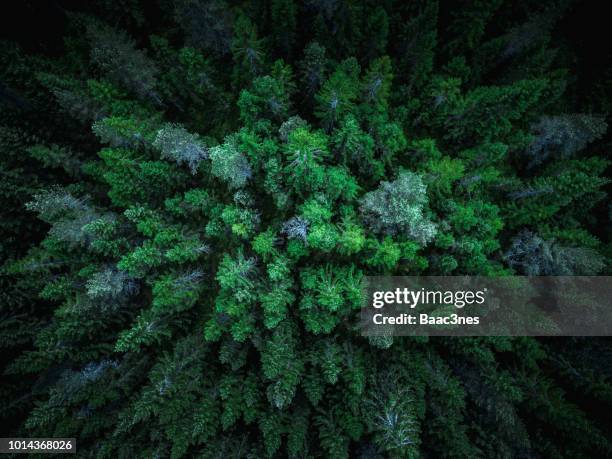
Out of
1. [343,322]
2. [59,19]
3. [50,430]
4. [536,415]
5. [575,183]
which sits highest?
[59,19]

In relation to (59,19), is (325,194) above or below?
below

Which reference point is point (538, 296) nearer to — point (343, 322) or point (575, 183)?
point (575, 183)

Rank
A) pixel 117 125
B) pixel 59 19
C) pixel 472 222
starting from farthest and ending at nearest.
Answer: pixel 59 19
pixel 472 222
pixel 117 125

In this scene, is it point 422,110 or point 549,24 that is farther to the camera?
point 422,110

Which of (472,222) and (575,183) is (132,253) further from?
(575,183)

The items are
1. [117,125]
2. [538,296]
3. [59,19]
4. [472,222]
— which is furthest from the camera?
[59,19]

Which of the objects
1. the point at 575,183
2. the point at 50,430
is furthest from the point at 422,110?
the point at 50,430

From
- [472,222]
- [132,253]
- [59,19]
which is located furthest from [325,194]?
[59,19]
